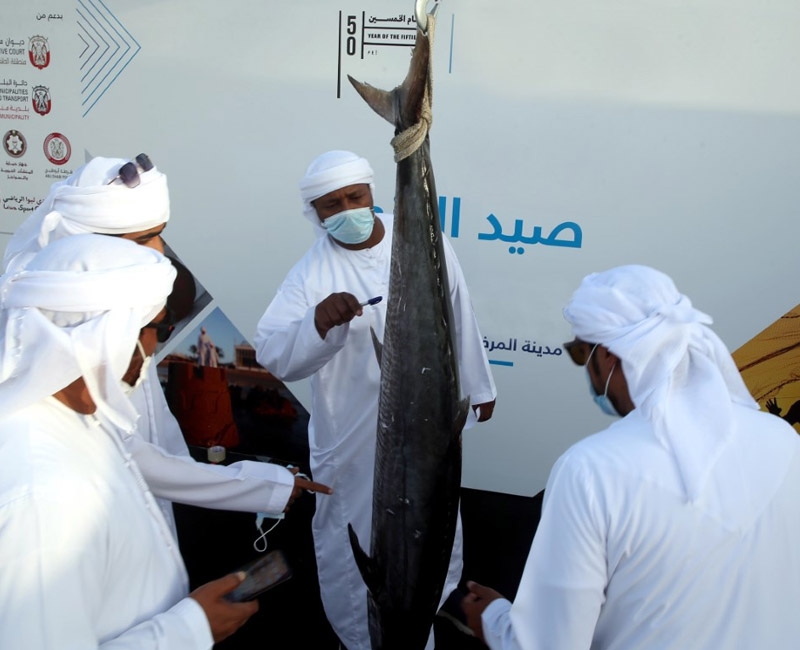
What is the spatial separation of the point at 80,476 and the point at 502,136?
8.02 ft

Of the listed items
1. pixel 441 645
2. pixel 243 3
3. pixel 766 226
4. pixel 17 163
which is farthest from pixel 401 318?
pixel 17 163

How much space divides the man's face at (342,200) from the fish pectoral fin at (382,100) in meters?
0.64

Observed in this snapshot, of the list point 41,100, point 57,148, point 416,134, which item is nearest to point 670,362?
point 416,134

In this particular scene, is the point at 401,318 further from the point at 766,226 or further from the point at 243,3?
the point at 243,3

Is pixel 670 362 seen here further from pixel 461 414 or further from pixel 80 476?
pixel 80 476

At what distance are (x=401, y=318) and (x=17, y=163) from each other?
316cm

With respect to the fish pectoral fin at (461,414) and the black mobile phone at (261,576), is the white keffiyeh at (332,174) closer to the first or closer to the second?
the fish pectoral fin at (461,414)

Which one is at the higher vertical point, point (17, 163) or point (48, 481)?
point (17, 163)

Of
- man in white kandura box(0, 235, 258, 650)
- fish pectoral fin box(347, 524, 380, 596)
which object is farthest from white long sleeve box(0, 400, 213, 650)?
fish pectoral fin box(347, 524, 380, 596)

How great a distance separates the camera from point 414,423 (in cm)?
175

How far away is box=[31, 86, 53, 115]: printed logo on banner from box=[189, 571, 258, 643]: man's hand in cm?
326

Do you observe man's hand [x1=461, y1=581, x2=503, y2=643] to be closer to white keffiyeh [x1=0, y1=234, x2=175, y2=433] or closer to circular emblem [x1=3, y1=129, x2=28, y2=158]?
white keffiyeh [x1=0, y1=234, x2=175, y2=433]

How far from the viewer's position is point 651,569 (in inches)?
47.8

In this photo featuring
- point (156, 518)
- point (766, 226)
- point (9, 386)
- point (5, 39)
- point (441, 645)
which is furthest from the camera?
point (5, 39)
